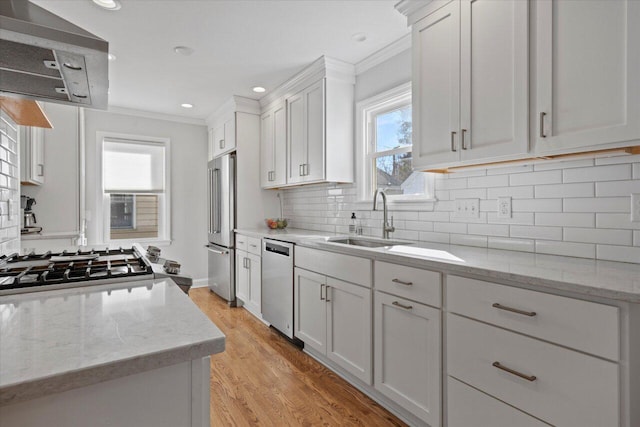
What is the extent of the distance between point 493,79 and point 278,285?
7.61 feet

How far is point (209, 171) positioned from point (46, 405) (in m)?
4.60

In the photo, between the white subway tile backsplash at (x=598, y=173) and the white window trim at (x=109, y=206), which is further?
the white window trim at (x=109, y=206)

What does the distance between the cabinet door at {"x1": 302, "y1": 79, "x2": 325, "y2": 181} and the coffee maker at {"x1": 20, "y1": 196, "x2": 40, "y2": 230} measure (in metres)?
2.64

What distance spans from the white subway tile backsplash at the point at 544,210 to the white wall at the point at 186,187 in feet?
9.54

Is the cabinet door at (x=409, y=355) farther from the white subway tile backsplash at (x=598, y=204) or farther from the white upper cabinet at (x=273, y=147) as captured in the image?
the white upper cabinet at (x=273, y=147)

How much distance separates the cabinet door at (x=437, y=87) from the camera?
1946 millimetres

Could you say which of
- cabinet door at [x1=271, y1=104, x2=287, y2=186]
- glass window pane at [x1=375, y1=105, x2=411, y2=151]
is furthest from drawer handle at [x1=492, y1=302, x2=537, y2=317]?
cabinet door at [x1=271, y1=104, x2=287, y2=186]

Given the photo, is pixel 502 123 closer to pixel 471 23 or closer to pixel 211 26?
pixel 471 23

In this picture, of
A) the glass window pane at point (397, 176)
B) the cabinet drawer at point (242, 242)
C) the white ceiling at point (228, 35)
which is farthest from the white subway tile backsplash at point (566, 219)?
the cabinet drawer at point (242, 242)

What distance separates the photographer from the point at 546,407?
1284 mm

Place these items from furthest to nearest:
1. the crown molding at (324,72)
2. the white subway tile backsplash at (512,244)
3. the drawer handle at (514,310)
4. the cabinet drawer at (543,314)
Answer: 1. the crown molding at (324,72)
2. the white subway tile backsplash at (512,244)
3. the drawer handle at (514,310)
4. the cabinet drawer at (543,314)

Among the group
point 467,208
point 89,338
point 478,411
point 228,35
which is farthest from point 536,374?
point 228,35

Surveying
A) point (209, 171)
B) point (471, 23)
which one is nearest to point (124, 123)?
point (209, 171)

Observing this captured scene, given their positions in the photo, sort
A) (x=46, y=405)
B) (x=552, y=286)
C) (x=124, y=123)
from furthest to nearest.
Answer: (x=124, y=123), (x=552, y=286), (x=46, y=405)
